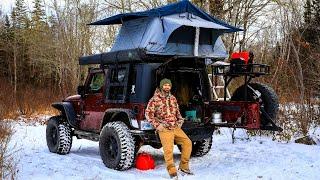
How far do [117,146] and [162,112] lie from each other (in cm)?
114

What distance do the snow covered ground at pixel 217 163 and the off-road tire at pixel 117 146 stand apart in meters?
0.16

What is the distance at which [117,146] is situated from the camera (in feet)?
27.2

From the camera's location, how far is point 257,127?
7.96m

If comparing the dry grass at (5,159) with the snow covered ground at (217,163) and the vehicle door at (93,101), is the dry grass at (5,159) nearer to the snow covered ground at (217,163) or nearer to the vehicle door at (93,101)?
the snow covered ground at (217,163)

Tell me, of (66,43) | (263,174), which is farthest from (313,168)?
(66,43)

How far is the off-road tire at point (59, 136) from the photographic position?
10117mm

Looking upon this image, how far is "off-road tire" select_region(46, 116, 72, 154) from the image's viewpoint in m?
10.1

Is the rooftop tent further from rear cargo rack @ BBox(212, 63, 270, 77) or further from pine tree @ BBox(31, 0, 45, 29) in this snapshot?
pine tree @ BBox(31, 0, 45, 29)

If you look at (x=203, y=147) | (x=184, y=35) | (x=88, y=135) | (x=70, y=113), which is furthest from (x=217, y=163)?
(x=70, y=113)

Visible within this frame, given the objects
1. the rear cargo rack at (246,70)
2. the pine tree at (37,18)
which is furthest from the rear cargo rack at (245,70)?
the pine tree at (37,18)

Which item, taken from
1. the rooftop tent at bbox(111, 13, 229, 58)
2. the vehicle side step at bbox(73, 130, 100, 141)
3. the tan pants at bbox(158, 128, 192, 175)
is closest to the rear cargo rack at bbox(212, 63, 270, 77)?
the rooftop tent at bbox(111, 13, 229, 58)

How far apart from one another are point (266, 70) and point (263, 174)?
5.94 ft

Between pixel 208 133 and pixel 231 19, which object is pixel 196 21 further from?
pixel 231 19

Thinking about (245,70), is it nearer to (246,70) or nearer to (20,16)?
(246,70)
